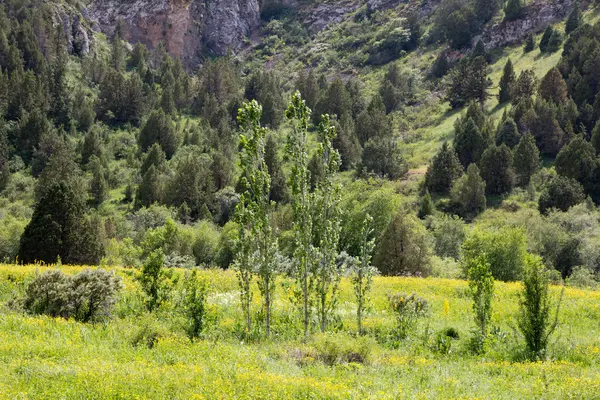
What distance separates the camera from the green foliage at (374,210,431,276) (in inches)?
1297

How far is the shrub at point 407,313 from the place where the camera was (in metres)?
14.3

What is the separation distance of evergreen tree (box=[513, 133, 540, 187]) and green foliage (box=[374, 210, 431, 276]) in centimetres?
4035

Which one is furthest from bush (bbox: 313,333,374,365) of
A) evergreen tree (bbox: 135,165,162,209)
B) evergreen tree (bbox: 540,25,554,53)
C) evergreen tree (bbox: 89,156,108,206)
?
evergreen tree (bbox: 540,25,554,53)

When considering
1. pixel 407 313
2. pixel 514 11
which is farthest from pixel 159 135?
pixel 514 11

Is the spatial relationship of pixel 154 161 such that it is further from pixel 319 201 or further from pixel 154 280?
pixel 319 201

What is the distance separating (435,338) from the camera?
47.1ft

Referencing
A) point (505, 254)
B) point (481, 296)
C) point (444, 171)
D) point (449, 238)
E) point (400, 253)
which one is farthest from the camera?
point (444, 171)

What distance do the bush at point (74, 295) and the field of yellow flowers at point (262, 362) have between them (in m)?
0.58

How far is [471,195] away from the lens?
206ft

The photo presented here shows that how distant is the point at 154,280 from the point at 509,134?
67767 millimetres

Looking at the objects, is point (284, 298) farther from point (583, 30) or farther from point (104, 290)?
point (583, 30)

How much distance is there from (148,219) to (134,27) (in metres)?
120

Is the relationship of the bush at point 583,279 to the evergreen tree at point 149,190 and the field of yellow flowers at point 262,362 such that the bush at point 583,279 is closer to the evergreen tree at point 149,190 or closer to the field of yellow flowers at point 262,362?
the field of yellow flowers at point 262,362

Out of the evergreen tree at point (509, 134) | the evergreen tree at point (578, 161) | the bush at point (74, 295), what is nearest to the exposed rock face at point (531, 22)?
the evergreen tree at point (509, 134)
